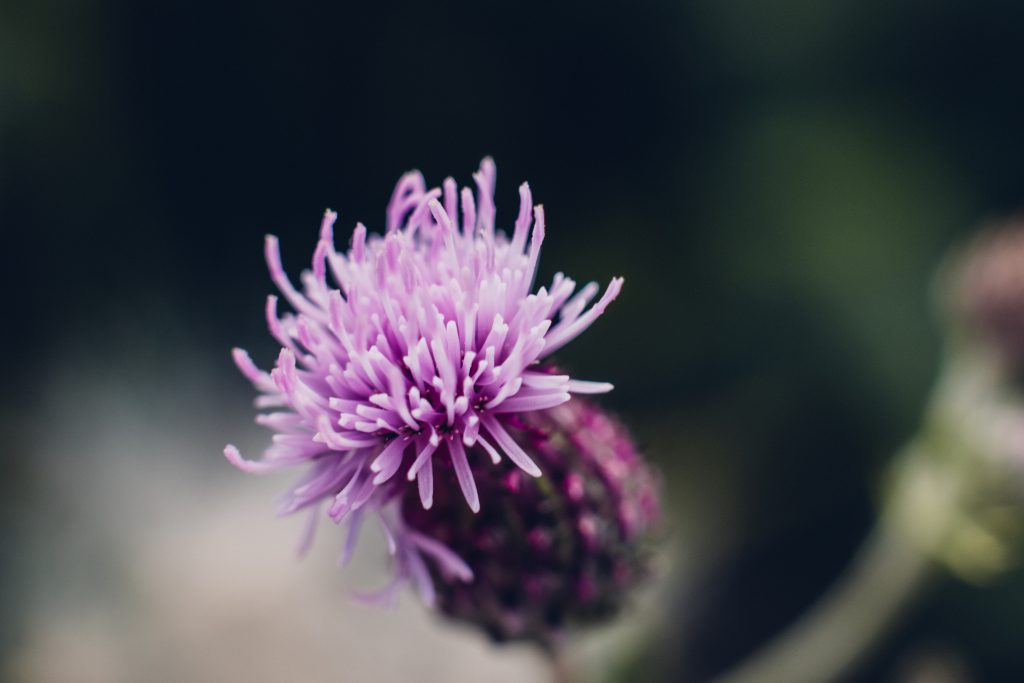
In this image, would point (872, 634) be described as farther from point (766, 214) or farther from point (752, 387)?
point (766, 214)

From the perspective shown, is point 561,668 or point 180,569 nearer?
point 561,668

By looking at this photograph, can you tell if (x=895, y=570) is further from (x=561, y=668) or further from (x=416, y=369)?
(x=416, y=369)

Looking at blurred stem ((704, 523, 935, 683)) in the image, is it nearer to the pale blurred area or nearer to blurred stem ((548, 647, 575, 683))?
the pale blurred area

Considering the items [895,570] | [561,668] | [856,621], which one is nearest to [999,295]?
[895,570]

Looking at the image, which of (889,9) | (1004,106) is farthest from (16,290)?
(1004,106)

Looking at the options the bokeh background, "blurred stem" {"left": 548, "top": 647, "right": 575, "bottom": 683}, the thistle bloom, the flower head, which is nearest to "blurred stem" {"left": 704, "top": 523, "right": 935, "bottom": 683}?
the bokeh background
